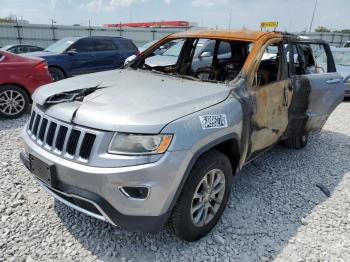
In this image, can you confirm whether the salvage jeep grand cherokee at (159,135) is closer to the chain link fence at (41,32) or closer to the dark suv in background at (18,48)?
the dark suv in background at (18,48)

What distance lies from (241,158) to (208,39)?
1.57 m

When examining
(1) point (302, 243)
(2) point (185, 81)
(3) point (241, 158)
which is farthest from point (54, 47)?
(1) point (302, 243)

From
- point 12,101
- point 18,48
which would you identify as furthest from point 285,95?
point 18,48

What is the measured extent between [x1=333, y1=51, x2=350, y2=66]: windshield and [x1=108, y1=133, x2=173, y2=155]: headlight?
31.2 feet

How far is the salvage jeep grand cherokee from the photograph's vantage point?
2252 mm

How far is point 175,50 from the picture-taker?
16.3 feet

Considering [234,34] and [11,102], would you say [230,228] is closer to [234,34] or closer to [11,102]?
[234,34]

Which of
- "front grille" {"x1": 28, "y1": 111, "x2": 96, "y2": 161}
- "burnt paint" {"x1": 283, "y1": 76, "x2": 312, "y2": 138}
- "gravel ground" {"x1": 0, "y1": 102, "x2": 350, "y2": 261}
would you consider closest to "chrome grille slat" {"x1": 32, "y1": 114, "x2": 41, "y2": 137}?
"front grille" {"x1": 28, "y1": 111, "x2": 96, "y2": 161}

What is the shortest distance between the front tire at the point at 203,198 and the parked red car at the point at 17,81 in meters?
4.81

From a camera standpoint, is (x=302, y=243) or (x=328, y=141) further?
(x=328, y=141)

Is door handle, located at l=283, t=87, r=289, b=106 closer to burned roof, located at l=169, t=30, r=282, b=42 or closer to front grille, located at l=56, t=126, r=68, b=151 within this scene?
burned roof, located at l=169, t=30, r=282, b=42

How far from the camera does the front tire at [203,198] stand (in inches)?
99.1

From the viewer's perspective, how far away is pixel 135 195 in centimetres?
227

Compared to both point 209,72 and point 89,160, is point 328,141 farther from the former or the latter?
point 89,160
